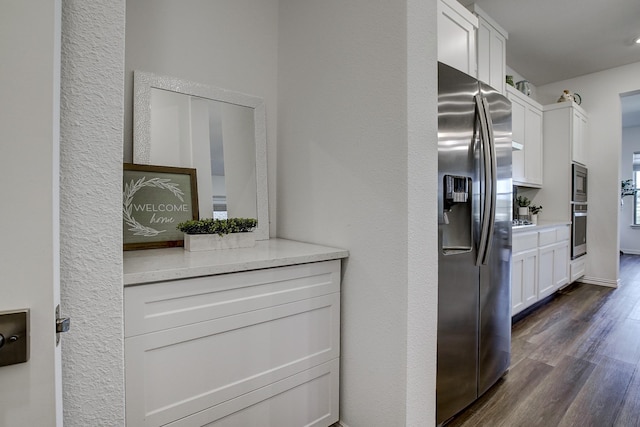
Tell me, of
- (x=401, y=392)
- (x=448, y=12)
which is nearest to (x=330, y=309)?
(x=401, y=392)

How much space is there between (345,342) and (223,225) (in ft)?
2.59

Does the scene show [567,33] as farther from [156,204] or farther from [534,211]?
[156,204]

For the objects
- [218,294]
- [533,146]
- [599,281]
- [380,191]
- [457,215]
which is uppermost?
[533,146]

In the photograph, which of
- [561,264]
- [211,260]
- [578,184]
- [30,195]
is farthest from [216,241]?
[578,184]

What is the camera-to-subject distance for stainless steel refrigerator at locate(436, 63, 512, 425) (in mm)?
1442

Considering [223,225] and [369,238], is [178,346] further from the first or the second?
[369,238]

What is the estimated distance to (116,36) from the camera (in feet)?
2.59

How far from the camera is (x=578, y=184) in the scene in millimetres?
3965

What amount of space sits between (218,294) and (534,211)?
4220 millimetres

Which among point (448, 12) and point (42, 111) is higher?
point (448, 12)

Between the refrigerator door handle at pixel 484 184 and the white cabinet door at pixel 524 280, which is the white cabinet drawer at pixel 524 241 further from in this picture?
the refrigerator door handle at pixel 484 184

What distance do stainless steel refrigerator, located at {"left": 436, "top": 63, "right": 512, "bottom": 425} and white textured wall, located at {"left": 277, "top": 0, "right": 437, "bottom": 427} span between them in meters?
0.16

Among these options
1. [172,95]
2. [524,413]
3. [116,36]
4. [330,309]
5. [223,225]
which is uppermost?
[172,95]

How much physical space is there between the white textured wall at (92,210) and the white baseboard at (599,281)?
546 centimetres
